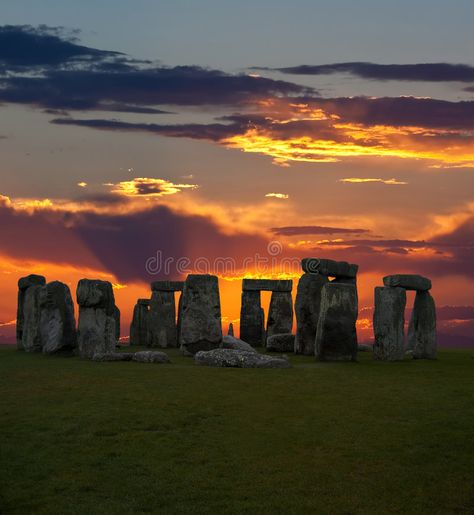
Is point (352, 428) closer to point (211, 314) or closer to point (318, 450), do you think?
point (318, 450)

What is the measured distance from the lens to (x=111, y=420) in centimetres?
1212

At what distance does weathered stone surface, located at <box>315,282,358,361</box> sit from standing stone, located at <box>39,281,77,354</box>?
726 cm

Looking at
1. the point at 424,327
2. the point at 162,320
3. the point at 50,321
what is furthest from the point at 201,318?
the point at 162,320

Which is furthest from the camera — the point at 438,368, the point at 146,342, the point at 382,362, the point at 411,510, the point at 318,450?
the point at 146,342

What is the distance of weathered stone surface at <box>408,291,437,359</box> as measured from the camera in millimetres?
23750

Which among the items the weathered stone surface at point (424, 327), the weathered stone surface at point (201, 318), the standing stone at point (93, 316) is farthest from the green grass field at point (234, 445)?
the weathered stone surface at point (201, 318)

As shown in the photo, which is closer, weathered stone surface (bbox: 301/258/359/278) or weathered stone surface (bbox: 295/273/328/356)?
weathered stone surface (bbox: 295/273/328/356)

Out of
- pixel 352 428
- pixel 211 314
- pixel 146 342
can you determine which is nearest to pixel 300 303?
pixel 211 314

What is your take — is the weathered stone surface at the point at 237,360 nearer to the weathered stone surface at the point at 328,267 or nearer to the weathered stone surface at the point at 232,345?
the weathered stone surface at the point at 232,345

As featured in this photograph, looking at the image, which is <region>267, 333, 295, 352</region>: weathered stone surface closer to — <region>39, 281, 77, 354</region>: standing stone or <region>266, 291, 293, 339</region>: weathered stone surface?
<region>266, 291, 293, 339</region>: weathered stone surface

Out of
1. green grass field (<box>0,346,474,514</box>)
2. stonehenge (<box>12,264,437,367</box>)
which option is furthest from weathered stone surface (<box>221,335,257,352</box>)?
green grass field (<box>0,346,474,514</box>)

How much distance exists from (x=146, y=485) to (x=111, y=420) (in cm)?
Result: 298

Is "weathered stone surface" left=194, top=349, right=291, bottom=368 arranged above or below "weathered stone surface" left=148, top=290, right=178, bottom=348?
below

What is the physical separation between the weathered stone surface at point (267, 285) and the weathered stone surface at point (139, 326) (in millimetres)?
4393
